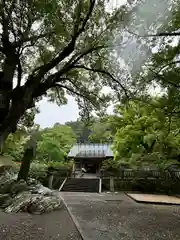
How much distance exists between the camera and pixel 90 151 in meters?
33.8

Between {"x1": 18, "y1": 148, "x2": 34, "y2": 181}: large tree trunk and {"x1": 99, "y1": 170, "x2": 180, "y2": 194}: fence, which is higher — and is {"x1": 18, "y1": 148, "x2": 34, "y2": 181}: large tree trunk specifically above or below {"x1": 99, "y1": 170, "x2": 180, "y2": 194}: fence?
above

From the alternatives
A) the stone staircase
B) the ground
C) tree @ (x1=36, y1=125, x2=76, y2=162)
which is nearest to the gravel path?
the ground

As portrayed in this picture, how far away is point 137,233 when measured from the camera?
688 centimetres

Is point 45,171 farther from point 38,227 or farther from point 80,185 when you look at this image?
point 38,227

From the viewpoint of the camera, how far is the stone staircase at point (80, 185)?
748 inches

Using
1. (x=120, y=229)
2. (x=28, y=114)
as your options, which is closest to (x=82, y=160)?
(x=28, y=114)

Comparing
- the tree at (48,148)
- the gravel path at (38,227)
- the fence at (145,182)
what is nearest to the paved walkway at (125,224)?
the gravel path at (38,227)

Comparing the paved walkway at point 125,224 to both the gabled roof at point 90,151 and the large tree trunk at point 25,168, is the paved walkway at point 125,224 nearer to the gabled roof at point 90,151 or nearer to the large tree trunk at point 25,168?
the large tree trunk at point 25,168

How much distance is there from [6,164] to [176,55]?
15138 mm

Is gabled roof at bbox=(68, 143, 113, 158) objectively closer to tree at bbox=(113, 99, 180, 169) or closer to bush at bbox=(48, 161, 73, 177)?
bush at bbox=(48, 161, 73, 177)

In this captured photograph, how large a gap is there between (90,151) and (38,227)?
87.0 feet

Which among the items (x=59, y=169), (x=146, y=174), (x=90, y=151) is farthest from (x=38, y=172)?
(x=90, y=151)

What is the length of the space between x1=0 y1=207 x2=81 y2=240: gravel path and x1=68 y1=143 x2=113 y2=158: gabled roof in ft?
74.9

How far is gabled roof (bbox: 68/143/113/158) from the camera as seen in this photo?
1282 inches
